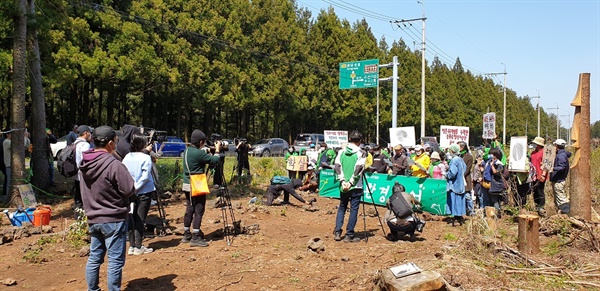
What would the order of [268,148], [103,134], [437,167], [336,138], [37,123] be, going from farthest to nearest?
1. [268,148]
2. [336,138]
3. [37,123]
4. [437,167]
5. [103,134]

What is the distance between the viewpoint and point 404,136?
15352mm

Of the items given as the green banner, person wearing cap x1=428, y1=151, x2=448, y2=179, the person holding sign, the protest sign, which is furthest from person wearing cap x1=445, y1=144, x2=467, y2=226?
the protest sign

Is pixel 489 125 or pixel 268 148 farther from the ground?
pixel 489 125

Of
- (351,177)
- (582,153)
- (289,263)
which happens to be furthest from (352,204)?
(582,153)

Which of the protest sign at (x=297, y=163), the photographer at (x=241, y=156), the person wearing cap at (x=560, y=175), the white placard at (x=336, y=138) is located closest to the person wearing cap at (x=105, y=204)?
the person wearing cap at (x=560, y=175)

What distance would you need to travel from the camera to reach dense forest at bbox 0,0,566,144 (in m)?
23.3

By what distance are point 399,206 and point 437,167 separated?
387cm

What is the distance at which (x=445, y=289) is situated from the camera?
4.72m

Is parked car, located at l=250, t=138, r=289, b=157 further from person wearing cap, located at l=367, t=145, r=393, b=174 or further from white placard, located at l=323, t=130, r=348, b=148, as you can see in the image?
person wearing cap, located at l=367, t=145, r=393, b=174

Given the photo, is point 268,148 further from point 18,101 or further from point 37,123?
point 18,101

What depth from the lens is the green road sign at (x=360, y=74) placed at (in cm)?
2517

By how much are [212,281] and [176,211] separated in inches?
204

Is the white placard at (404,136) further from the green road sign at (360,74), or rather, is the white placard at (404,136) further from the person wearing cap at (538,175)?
the green road sign at (360,74)

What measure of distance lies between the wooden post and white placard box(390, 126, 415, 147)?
7226 mm
